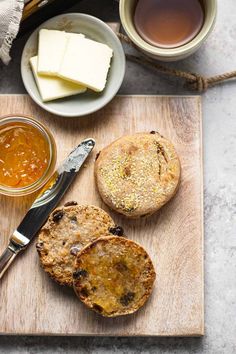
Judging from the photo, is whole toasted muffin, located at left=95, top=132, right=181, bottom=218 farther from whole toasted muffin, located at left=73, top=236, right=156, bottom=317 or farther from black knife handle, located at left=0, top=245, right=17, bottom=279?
black knife handle, located at left=0, top=245, right=17, bottom=279

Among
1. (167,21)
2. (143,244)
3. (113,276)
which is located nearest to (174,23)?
(167,21)

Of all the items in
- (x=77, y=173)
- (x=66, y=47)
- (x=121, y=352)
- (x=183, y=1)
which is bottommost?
(x=121, y=352)

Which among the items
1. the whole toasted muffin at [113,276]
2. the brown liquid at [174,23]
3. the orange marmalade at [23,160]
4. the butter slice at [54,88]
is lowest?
the whole toasted muffin at [113,276]

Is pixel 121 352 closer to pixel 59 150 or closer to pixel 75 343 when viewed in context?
pixel 75 343

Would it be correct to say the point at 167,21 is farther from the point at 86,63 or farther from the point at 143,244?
the point at 143,244

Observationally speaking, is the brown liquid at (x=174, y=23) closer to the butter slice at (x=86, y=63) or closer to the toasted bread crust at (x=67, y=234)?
the butter slice at (x=86, y=63)

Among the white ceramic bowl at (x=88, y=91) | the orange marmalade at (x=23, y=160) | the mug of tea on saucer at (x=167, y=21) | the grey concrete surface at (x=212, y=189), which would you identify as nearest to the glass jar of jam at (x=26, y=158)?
the orange marmalade at (x=23, y=160)

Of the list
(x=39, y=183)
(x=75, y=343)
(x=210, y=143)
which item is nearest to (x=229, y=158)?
(x=210, y=143)
